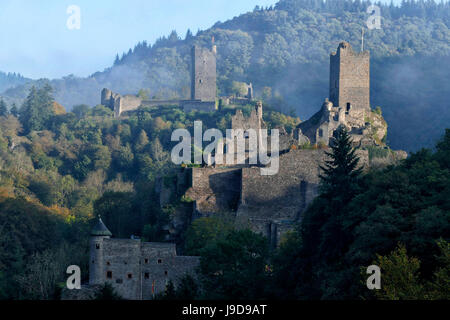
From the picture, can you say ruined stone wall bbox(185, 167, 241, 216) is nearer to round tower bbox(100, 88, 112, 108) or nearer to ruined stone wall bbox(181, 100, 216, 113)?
ruined stone wall bbox(181, 100, 216, 113)

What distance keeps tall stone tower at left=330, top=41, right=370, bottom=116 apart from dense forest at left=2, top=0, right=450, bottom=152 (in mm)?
29776

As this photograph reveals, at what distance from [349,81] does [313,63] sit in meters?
81.7

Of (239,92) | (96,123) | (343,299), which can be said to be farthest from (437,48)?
(343,299)

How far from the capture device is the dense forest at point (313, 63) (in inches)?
4147

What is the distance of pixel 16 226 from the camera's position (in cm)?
6000

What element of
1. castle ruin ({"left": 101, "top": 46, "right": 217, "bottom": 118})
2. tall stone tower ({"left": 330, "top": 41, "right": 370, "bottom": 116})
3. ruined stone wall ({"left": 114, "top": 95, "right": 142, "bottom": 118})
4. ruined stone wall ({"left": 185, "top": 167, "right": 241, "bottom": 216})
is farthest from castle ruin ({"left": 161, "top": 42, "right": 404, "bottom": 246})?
ruined stone wall ({"left": 114, "top": 95, "right": 142, "bottom": 118})

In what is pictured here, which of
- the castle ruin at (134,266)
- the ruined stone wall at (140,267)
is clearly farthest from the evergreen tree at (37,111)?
the ruined stone wall at (140,267)

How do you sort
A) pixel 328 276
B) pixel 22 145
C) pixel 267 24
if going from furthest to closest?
pixel 267 24
pixel 22 145
pixel 328 276

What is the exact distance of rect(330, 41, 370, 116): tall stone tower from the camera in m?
60.5

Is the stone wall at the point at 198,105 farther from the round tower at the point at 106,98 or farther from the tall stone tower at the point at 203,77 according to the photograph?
the round tower at the point at 106,98

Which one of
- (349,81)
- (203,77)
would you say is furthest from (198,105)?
(349,81)

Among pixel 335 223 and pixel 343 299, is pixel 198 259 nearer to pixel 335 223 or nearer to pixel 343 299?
pixel 335 223

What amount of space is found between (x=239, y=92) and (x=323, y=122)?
59029 millimetres

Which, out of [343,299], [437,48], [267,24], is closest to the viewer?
[343,299]
